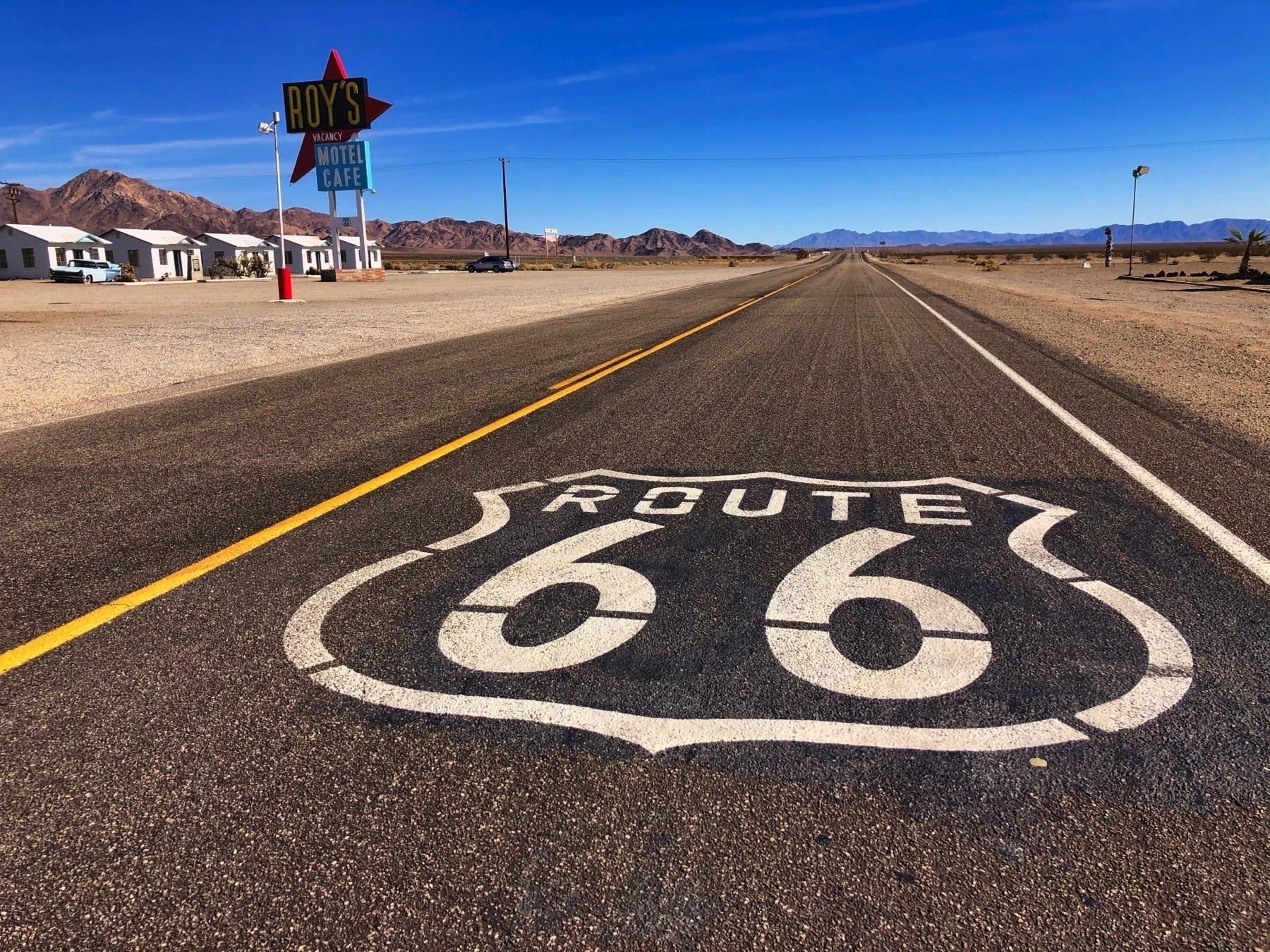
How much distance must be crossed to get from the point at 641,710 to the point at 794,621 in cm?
89

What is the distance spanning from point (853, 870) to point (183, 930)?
151cm

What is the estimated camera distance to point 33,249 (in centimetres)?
6525

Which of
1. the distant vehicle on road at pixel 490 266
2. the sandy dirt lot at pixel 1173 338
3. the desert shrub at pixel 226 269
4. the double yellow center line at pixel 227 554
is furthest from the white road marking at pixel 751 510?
the distant vehicle on road at pixel 490 266

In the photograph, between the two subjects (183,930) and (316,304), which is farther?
(316,304)

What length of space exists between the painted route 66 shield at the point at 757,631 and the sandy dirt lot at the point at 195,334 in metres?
6.57

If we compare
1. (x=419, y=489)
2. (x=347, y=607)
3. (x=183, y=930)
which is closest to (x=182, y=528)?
(x=419, y=489)

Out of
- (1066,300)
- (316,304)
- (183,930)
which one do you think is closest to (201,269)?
(316,304)

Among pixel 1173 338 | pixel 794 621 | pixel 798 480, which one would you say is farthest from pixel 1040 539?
pixel 1173 338

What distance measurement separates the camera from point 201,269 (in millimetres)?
76375

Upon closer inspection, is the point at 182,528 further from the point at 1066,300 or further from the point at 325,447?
the point at 1066,300

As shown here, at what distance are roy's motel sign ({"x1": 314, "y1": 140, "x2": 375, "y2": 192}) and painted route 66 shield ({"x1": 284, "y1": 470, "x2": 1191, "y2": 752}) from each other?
176ft

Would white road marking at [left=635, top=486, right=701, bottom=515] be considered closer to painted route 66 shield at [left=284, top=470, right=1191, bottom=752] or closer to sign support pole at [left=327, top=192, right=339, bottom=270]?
painted route 66 shield at [left=284, top=470, right=1191, bottom=752]

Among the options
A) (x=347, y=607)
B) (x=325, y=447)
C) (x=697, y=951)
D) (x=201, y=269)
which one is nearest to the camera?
(x=697, y=951)

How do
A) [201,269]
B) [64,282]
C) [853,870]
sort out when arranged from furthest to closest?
[201,269] → [64,282] → [853,870]
